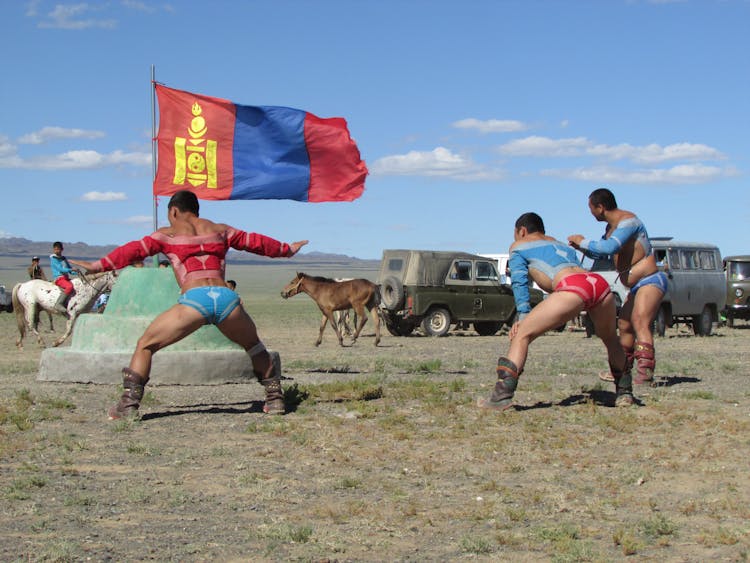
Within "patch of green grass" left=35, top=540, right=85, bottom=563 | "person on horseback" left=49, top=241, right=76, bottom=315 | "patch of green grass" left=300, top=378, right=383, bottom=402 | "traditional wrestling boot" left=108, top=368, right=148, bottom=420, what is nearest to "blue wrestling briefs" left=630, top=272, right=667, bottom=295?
"patch of green grass" left=300, top=378, right=383, bottom=402

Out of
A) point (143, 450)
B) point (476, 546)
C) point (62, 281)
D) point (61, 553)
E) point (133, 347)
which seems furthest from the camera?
point (62, 281)

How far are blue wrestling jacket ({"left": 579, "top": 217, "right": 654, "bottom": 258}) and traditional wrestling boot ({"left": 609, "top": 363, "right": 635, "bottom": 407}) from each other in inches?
40.4

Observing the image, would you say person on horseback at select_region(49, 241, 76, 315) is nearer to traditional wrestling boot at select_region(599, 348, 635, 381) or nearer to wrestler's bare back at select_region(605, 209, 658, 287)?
traditional wrestling boot at select_region(599, 348, 635, 381)

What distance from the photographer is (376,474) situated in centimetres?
715

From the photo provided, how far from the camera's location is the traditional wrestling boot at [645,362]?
11.9 metres

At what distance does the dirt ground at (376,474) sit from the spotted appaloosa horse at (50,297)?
37.7ft

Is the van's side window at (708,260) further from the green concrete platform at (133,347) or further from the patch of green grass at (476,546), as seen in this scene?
the patch of green grass at (476,546)

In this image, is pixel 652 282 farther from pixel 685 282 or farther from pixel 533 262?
pixel 685 282

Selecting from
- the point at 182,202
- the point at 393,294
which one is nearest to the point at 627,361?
the point at 182,202

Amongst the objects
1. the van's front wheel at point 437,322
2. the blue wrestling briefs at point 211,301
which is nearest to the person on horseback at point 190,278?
the blue wrestling briefs at point 211,301

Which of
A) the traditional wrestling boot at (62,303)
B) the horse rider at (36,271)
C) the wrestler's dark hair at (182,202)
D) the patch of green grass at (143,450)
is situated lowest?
the patch of green grass at (143,450)

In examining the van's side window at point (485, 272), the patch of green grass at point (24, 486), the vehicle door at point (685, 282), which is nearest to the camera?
the patch of green grass at point (24, 486)

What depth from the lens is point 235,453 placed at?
7.77 m

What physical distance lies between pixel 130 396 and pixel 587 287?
12.4 ft
